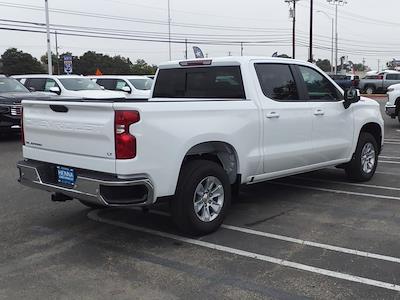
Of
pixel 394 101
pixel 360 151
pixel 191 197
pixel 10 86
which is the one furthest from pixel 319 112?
pixel 10 86

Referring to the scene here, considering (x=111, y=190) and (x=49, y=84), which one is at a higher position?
(x=49, y=84)

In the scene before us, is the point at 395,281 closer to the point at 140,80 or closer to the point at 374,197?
the point at 374,197

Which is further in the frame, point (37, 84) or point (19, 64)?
point (19, 64)

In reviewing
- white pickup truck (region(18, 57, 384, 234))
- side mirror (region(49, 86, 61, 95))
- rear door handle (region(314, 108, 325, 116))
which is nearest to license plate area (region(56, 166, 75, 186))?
white pickup truck (region(18, 57, 384, 234))

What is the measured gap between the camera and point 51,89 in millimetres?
15664

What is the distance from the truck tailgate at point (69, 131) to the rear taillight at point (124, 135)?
0.06 meters

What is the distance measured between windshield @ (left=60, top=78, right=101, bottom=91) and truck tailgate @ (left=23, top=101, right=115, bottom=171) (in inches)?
460

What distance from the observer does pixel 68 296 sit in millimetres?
4004

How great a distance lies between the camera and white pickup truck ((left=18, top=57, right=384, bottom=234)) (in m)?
4.74

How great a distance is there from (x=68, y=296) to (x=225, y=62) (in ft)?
11.1

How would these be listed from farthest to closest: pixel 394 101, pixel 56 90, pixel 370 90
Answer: pixel 370 90
pixel 394 101
pixel 56 90

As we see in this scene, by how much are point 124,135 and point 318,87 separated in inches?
136

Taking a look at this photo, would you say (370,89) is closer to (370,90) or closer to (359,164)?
(370,90)

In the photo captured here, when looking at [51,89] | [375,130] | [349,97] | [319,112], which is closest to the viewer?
[319,112]
